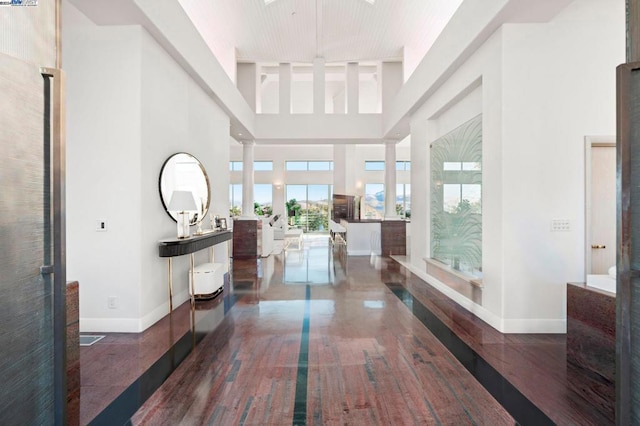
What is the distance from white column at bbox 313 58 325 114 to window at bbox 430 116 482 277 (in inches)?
168

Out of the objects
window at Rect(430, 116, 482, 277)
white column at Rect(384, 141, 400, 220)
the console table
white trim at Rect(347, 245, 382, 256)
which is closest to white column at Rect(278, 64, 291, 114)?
white column at Rect(384, 141, 400, 220)

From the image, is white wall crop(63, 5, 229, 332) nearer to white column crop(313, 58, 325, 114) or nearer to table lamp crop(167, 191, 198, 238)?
table lamp crop(167, 191, 198, 238)

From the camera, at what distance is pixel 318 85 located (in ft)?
29.2

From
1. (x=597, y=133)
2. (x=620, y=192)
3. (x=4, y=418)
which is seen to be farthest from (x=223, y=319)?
(x=597, y=133)

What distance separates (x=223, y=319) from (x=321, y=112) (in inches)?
258

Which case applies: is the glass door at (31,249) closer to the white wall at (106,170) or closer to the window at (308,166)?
the white wall at (106,170)

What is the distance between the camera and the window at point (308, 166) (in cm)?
1587

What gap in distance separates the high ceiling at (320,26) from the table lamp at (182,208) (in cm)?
366

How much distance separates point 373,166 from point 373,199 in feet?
5.15

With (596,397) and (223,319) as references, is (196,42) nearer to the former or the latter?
(223,319)

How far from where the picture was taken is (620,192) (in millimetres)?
1495

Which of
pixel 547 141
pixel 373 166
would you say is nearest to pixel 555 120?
pixel 547 141

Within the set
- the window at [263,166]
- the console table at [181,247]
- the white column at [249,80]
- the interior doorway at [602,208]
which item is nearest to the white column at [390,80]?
the white column at [249,80]

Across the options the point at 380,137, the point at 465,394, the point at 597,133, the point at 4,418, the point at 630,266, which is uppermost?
the point at 380,137
